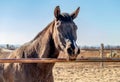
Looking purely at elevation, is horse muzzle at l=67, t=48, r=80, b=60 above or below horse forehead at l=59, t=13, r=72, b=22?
below

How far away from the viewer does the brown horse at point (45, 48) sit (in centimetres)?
418

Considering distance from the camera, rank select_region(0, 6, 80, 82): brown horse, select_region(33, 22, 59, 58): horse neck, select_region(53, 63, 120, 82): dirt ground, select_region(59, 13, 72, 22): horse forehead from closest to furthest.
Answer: select_region(0, 6, 80, 82): brown horse
select_region(59, 13, 72, 22): horse forehead
select_region(33, 22, 59, 58): horse neck
select_region(53, 63, 120, 82): dirt ground

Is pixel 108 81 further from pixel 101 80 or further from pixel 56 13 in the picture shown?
pixel 56 13

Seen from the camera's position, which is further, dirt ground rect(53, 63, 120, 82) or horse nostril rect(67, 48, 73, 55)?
dirt ground rect(53, 63, 120, 82)

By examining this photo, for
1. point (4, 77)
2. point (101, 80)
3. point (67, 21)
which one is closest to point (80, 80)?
point (101, 80)

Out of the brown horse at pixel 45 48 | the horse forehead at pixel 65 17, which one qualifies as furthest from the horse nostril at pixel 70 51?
the horse forehead at pixel 65 17

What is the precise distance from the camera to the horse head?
12.8 feet

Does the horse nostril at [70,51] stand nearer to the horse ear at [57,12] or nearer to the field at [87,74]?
the horse ear at [57,12]

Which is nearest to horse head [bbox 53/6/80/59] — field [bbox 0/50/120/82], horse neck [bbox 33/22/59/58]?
horse neck [bbox 33/22/59/58]

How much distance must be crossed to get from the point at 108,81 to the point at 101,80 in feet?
1.09

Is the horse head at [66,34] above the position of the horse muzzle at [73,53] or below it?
above

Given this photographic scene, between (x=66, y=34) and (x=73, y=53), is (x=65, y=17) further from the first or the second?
(x=73, y=53)

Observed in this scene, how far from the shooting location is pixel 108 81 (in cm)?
1106

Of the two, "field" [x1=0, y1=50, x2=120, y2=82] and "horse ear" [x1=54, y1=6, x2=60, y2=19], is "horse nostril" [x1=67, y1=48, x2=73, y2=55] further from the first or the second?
"field" [x1=0, y1=50, x2=120, y2=82]
